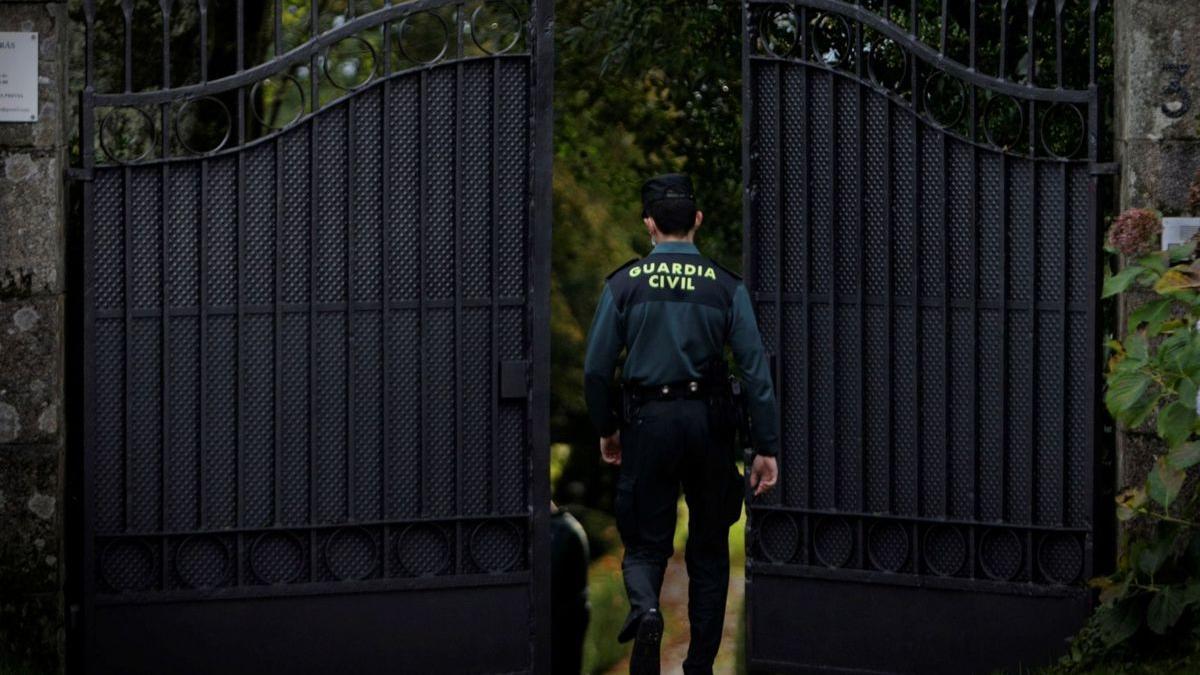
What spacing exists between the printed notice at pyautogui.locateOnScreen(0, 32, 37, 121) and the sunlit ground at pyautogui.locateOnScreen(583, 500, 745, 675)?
594 cm

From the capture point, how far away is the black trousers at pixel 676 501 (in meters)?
6.27

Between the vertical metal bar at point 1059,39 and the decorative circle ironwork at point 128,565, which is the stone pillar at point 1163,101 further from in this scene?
the decorative circle ironwork at point 128,565

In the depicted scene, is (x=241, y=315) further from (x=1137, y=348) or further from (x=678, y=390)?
(x=1137, y=348)

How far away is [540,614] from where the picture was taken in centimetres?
687

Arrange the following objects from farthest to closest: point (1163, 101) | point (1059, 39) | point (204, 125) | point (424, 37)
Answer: point (424, 37) < point (204, 125) < point (1059, 39) < point (1163, 101)

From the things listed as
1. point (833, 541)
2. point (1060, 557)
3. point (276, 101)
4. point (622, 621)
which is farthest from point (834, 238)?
point (276, 101)

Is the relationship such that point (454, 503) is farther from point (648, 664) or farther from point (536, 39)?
point (536, 39)

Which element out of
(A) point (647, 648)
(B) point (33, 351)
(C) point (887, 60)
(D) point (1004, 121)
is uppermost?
(C) point (887, 60)

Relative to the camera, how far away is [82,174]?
634 centimetres

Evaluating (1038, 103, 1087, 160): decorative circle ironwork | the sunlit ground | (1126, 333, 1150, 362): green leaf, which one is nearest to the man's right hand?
(1126, 333, 1150, 362): green leaf

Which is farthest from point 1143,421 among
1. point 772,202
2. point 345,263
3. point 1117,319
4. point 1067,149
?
point 345,263

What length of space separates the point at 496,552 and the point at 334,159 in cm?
156

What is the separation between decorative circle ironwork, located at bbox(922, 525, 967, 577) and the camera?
22.4 feet

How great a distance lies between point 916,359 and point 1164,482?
1.10 metres
